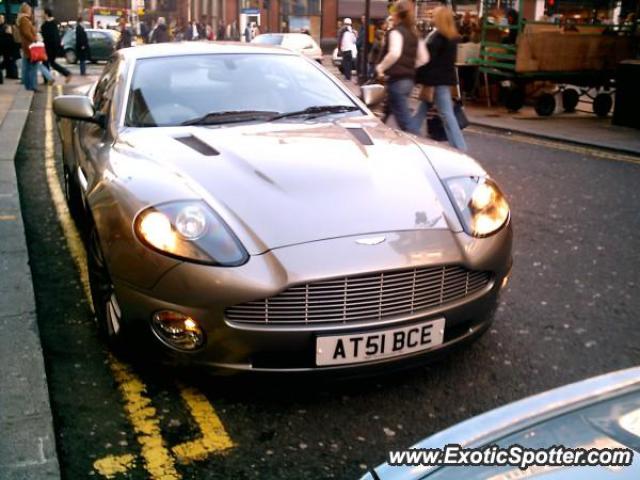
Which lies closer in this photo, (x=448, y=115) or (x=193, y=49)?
(x=193, y=49)

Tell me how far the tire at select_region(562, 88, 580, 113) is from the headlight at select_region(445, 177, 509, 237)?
12.1 m

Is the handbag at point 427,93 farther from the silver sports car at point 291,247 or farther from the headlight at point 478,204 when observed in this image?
the headlight at point 478,204

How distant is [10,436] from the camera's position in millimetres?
2615

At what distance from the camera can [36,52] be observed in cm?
1577

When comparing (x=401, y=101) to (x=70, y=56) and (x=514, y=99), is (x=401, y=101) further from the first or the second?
(x=70, y=56)

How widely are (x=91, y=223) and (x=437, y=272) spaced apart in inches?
64.2

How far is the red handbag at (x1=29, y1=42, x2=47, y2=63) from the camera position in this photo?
1540cm

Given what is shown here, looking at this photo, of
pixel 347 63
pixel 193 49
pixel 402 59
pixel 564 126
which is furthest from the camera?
pixel 347 63

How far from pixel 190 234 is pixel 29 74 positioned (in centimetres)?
1534

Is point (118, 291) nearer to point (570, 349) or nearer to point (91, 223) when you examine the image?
point (91, 223)

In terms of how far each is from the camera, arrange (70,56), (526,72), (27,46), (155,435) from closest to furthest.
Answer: (155,435) → (526,72) → (27,46) → (70,56)

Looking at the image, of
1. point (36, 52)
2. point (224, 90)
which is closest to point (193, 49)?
point (224, 90)

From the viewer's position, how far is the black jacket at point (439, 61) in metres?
8.19

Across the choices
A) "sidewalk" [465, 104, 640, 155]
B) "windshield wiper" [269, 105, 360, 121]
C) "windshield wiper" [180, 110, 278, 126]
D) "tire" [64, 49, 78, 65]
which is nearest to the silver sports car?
"windshield wiper" [180, 110, 278, 126]
